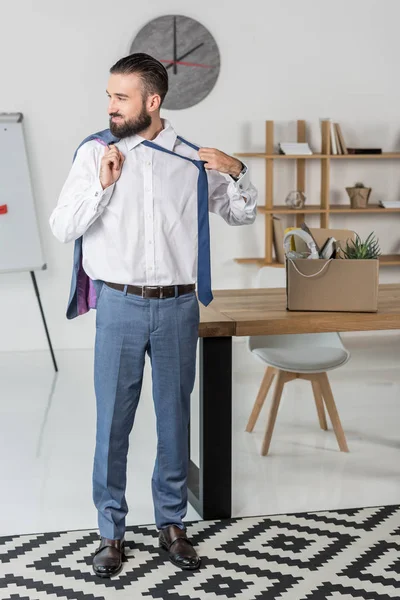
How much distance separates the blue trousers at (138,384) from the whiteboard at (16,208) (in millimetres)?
2974

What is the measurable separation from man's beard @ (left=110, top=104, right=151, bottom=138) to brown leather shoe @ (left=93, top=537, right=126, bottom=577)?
122cm

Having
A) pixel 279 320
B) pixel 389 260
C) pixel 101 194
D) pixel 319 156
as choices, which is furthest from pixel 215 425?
pixel 389 260

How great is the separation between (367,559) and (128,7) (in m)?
4.22

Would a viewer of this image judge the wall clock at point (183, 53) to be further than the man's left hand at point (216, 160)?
Yes

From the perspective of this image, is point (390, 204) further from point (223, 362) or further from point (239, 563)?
point (239, 563)

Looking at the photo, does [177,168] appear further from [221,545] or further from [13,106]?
[13,106]

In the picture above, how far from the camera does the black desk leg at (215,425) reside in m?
2.89

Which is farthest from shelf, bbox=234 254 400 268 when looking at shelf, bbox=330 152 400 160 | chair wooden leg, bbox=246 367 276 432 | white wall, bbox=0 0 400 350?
chair wooden leg, bbox=246 367 276 432

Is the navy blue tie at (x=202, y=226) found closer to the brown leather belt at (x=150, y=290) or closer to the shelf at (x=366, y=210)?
the brown leather belt at (x=150, y=290)

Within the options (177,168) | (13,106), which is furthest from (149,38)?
(177,168)

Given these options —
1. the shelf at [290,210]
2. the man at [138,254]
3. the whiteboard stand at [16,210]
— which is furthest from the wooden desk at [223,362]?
the shelf at [290,210]

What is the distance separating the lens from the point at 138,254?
2.50m

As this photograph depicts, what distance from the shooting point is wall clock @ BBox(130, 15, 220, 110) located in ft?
18.9

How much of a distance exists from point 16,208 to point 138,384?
122 inches
